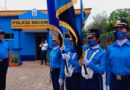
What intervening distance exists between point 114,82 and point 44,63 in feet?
74.4

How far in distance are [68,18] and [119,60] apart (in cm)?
122

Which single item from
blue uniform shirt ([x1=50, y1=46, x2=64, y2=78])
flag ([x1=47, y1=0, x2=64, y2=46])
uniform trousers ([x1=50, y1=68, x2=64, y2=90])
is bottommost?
uniform trousers ([x1=50, y1=68, x2=64, y2=90])

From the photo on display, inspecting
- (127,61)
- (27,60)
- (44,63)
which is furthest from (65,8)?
(27,60)

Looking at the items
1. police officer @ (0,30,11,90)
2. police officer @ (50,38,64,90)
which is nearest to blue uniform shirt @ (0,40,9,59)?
police officer @ (0,30,11,90)

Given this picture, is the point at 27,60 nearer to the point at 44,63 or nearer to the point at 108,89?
the point at 44,63

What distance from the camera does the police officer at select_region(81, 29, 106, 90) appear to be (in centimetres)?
629

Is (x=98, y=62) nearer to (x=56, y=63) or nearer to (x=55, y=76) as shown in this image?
(x=56, y=63)

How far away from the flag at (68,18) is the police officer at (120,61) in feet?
1.89

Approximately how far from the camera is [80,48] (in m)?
6.39

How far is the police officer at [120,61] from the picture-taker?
596cm

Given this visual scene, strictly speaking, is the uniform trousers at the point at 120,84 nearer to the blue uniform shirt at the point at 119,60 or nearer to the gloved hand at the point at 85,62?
the blue uniform shirt at the point at 119,60

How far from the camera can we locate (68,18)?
6641mm

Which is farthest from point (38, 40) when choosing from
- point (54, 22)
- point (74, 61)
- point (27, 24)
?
point (74, 61)

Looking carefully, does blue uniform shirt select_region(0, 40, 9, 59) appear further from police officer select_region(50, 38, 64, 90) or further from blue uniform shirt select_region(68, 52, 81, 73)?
blue uniform shirt select_region(68, 52, 81, 73)
